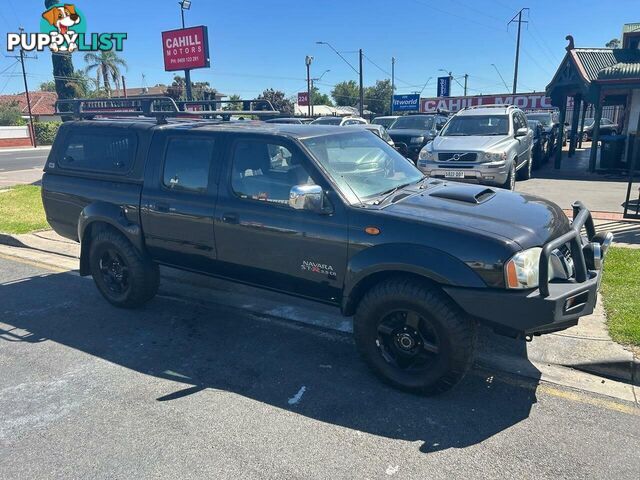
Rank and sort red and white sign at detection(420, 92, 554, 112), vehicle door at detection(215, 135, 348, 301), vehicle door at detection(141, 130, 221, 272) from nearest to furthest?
vehicle door at detection(215, 135, 348, 301) → vehicle door at detection(141, 130, 221, 272) → red and white sign at detection(420, 92, 554, 112)

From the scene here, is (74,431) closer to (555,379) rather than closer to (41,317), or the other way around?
(41,317)

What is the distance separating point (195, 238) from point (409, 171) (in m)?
2.04

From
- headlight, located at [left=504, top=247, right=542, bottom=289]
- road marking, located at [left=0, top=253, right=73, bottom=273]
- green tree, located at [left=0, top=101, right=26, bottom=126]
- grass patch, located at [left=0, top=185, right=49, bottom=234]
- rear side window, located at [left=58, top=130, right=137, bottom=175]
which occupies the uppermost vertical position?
green tree, located at [left=0, top=101, right=26, bottom=126]

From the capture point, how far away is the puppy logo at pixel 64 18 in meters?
25.8

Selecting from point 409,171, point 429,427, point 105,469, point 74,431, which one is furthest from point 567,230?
point 74,431

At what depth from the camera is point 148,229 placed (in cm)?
476

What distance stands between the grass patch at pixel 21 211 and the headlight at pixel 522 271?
8.03 metres

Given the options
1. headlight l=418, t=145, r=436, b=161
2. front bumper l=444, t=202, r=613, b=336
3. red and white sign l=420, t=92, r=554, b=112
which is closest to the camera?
front bumper l=444, t=202, r=613, b=336

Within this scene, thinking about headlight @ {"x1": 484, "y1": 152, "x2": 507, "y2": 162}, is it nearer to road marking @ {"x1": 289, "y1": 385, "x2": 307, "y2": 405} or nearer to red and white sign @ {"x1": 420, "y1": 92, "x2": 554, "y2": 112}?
road marking @ {"x1": 289, "y1": 385, "x2": 307, "y2": 405}

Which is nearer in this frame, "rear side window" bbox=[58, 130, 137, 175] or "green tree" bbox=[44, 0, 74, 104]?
"rear side window" bbox=[58, 130, 137, 175]

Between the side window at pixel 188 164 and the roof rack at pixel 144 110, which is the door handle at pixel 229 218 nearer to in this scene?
the side window at pixel 188 164

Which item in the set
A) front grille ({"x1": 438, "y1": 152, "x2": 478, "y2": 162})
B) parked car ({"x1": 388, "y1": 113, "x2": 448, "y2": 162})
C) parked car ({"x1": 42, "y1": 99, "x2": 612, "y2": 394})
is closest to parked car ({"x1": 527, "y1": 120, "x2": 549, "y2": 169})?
parked car ({"x1": 388, "y1": 113, "x2": 448, "y2": 162})

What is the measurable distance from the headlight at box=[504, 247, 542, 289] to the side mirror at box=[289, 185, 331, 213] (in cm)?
133

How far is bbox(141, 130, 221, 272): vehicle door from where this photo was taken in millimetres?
4352
